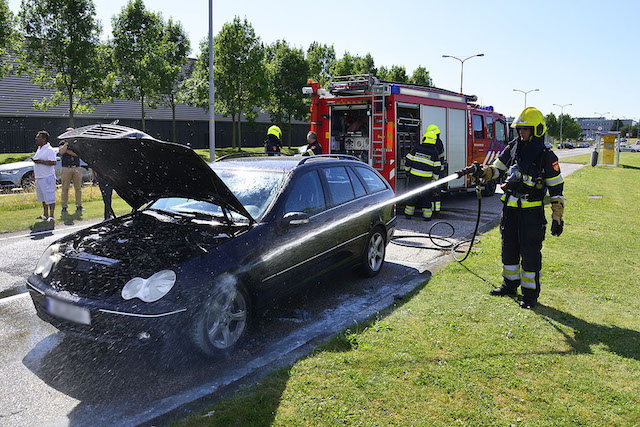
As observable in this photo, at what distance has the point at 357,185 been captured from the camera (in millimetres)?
6047

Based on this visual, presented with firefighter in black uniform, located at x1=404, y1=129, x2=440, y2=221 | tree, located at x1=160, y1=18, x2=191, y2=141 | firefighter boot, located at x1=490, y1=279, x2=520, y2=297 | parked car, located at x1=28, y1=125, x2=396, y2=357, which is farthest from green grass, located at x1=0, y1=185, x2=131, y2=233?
tree, located at x1=160, y1=18, x2=191, y2=141

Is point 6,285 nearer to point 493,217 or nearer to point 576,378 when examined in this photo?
point 576,378

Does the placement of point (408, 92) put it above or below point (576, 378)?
above

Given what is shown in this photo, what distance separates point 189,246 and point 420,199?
7853 millimetres

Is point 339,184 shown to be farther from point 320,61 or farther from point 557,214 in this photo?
point 320,61

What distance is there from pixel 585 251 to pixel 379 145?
479cm

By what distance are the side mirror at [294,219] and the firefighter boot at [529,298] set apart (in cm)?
250

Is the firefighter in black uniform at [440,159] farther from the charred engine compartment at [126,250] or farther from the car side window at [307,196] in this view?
the charred engine compartment at [126,250]

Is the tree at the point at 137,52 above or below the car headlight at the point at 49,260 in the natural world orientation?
above

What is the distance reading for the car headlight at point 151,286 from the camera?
336 cm

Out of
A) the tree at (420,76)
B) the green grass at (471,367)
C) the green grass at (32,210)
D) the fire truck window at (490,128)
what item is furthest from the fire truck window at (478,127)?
the tree at (420,76)

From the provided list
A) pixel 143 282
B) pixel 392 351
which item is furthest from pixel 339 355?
pixel 143 282

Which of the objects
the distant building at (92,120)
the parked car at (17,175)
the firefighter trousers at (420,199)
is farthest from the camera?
the distant building at (92,120)

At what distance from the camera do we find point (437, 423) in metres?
2.97
